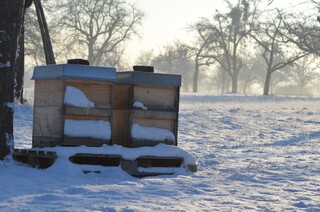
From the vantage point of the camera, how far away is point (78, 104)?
25.1ft

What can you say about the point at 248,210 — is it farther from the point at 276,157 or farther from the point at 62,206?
the point at 276,157

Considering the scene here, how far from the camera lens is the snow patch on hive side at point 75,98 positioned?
7621mm

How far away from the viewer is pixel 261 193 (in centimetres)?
663

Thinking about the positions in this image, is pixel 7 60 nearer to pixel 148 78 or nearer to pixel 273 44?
pixel 148 78

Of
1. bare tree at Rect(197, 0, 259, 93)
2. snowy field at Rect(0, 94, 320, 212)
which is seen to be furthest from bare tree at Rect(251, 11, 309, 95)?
snowy field at Rect(0, 94, 320, 212)

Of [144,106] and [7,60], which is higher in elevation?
[7,60]

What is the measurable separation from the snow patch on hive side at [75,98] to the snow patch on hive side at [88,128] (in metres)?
0.25

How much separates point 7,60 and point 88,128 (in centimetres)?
155

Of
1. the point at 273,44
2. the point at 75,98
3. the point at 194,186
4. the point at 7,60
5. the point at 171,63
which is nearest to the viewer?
the point at 194,186

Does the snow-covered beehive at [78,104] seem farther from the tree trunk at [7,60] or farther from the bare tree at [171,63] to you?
A: the bare tree at [171,63]

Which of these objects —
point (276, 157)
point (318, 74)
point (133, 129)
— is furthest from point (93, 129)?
point (318, 74)

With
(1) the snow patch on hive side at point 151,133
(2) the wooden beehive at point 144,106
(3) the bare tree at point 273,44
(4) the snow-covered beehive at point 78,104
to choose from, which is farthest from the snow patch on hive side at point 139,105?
(3) the bare tree at point 273,44

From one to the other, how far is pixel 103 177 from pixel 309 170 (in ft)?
11.8

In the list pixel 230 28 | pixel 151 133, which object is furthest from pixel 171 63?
pixel 151 133
